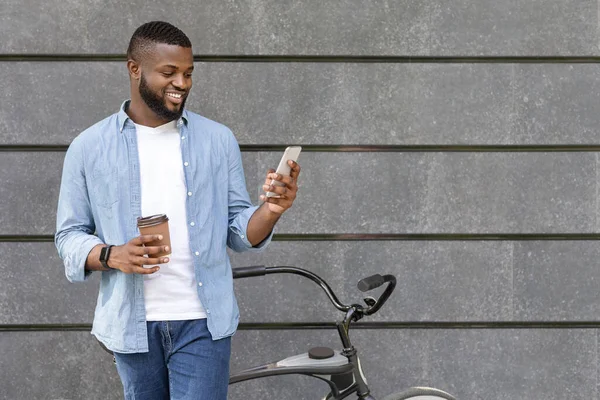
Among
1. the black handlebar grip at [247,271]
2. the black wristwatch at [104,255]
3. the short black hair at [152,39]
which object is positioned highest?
the short black hair at [152,39]

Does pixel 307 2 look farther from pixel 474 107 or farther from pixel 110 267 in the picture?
pixel 110 267

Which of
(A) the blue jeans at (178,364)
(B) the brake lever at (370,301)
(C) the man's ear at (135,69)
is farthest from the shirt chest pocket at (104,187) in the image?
(B) the brake lever at (370,301)

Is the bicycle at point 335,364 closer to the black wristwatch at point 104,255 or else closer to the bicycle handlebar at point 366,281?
the bicycle handlebar at point 366,281

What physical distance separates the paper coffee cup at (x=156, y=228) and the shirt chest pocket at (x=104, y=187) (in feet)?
1.24

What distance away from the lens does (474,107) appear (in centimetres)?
450

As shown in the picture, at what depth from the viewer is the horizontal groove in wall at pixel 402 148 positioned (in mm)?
4453

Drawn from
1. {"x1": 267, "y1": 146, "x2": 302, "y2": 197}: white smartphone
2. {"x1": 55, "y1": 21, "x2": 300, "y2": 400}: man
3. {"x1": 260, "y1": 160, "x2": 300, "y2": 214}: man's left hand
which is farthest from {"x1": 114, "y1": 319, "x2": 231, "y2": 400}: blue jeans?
{"x1": 267, "y1": 146, "x2": 302, "y2": 197}: white smartphone

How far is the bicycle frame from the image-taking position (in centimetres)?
319

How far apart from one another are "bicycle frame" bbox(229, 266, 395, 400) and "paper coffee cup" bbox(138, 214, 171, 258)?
818mm

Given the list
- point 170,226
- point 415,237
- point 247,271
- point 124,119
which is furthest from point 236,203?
point 415,237

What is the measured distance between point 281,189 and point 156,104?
0.58 meters

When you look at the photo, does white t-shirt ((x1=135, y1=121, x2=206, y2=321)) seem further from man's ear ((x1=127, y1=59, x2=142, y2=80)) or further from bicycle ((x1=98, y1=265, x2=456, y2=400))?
bicycle ((x1=98, y1=265, x2=456, y2=400))

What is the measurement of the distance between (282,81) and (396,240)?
1.16 meters

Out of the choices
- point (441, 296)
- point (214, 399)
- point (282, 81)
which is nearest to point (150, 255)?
point (214, 399)
